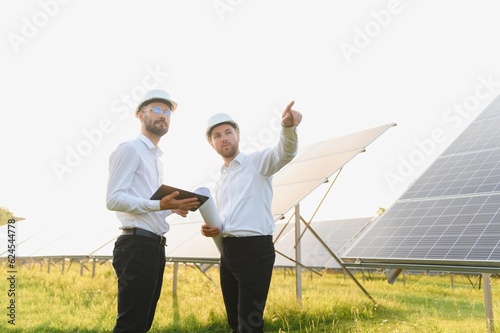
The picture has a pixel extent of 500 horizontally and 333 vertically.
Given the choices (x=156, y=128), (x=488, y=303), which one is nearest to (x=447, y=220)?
(x=488, y=303)

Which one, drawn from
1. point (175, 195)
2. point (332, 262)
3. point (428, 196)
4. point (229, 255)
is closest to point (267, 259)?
point (229, 255)

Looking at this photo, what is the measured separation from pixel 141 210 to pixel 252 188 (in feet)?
3.09

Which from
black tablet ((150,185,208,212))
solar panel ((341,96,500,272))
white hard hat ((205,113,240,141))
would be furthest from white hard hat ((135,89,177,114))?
solar panel ((341,96,500,272))

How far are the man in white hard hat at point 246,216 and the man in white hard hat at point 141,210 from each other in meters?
0.47

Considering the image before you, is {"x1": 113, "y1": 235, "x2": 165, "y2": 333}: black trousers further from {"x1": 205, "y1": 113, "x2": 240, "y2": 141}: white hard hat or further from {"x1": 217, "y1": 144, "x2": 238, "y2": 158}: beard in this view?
{"x1": 205, "y1": 113, "x2": 240, "y2": 141}: white hard hat

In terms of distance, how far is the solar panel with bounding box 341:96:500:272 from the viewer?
5266 millimetres

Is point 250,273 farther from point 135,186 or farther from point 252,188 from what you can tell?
point 135,186

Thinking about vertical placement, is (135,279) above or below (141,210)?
below

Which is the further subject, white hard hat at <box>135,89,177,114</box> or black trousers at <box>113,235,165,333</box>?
white hard hat at <box>135,89,177,114</box>

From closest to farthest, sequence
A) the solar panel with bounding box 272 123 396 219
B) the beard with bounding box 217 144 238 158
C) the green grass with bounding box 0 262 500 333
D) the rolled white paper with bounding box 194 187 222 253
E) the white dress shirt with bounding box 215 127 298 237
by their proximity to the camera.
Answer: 1. the rolled white paper with bounding box 194 187 222 253
2. the white dress shirt with bounding box 215 127 298 237
3. the beard with bounding box 217 144 238 158
4. the green grass with bounding box 0 262 500 333
5. the solar panel with bounding box 272 123 396 219

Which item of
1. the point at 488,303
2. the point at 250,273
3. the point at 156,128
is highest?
the point at 156,128

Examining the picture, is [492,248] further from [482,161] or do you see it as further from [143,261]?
[143,261]

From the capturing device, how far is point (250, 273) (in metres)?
3.42

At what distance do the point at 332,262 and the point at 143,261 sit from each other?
12703 mm
